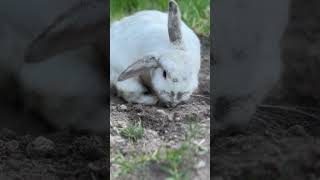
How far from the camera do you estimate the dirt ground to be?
2270 mm

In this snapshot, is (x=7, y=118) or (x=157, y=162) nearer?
(x=157, y=162)

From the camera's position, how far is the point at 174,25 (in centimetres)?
216

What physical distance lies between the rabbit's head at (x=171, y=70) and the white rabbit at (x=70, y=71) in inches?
5.3

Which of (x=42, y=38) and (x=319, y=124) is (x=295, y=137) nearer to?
(x=319, y=124)

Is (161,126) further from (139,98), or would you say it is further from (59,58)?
(59,58)

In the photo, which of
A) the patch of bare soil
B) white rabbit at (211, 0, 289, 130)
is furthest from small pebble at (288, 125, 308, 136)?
the patch of bare soil

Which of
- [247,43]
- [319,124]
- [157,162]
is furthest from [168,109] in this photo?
[319,124]

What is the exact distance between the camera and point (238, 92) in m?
2.28

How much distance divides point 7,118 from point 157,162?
0.47 metres

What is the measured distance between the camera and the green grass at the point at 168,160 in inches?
84.6

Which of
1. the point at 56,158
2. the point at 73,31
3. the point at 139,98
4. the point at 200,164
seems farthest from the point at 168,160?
the point at 73,31

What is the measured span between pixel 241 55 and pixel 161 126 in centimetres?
29

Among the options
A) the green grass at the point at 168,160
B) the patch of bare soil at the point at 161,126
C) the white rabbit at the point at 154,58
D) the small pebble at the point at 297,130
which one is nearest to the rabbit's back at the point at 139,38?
the white rabbit at the point at 154,58

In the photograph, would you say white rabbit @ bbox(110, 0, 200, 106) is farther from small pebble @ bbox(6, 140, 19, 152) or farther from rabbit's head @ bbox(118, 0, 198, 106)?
small pebble @ bbox(6, 140, 19, 152)
